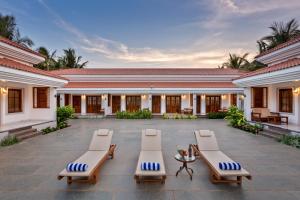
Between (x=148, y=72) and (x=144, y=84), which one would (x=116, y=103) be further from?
(x=148, y=72)

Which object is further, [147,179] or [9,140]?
[9,140]

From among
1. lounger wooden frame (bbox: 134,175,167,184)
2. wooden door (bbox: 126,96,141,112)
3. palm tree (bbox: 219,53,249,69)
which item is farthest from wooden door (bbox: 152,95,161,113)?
lounger wooden frame (bbox: 134,175,167,184)

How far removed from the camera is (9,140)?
949cm

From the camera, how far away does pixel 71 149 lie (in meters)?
8.59

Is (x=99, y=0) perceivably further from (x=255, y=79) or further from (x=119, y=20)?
(x=255, y=79)

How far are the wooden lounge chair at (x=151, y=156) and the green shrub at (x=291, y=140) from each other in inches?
265

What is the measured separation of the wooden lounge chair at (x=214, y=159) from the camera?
15.9 feet

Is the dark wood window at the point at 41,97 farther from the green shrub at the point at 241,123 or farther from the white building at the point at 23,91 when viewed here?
the green shrub at the point at 241,123

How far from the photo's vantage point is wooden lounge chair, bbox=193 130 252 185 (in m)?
4.83

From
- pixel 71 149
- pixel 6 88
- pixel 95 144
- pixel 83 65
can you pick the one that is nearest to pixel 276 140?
pixel 95 144

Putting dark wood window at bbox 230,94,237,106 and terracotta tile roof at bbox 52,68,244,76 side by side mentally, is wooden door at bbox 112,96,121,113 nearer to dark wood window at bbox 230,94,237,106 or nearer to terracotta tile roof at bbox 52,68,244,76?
terracotta tile roof at bbox 52,68,244,76

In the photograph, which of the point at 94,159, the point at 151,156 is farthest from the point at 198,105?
the point at 94,159

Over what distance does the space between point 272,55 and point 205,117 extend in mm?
10471

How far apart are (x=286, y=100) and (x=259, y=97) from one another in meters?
1.94
